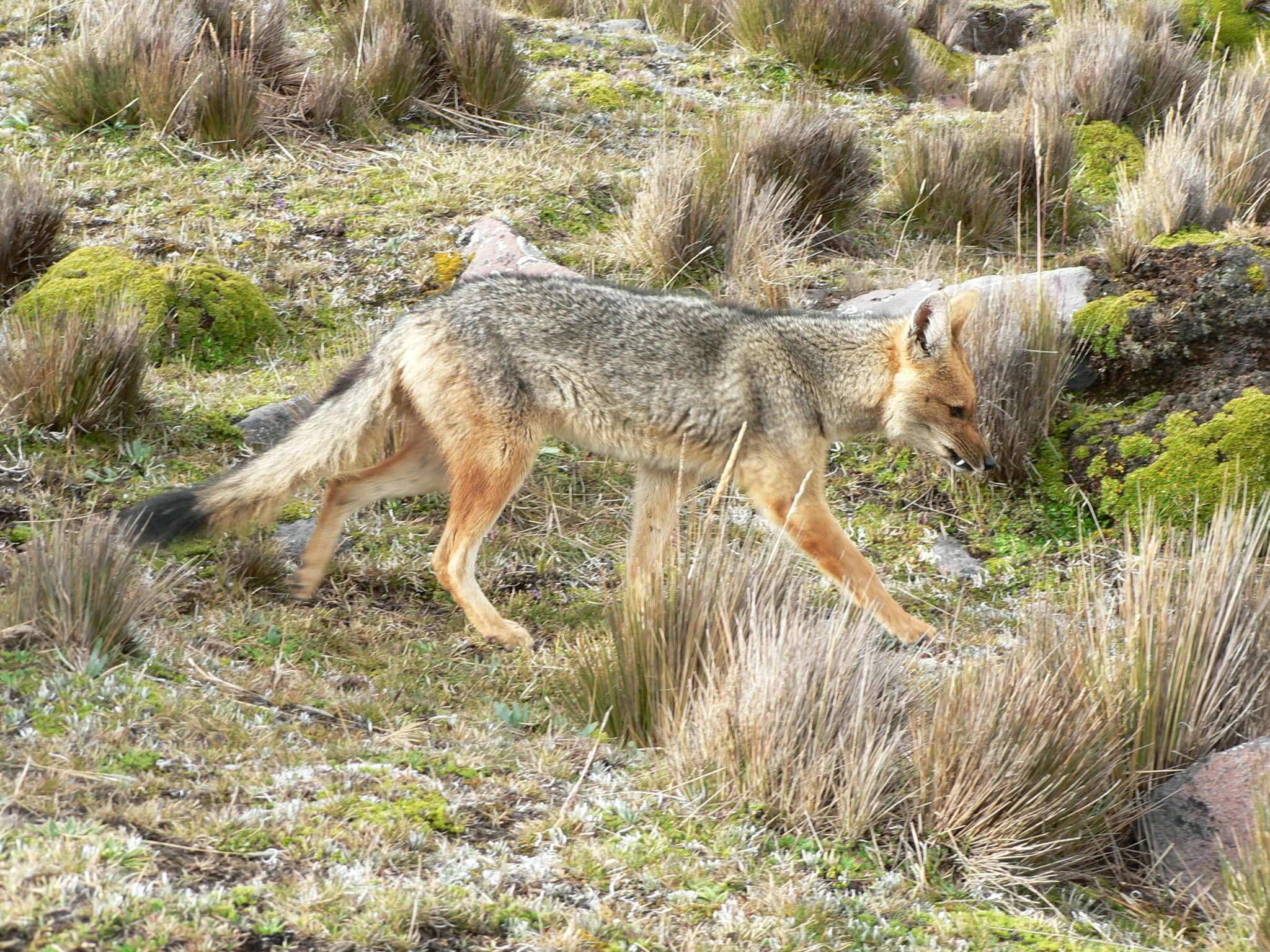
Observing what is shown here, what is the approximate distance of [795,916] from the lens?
3.14 metres

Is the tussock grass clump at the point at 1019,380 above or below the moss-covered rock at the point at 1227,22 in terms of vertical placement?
below

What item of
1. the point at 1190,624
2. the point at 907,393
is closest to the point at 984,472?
the point at 907,393

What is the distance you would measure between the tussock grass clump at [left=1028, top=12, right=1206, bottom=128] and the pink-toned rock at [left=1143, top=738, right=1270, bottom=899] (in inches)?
302

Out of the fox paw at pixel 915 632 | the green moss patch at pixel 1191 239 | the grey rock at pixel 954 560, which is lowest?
the grey rock at pixel 954 560

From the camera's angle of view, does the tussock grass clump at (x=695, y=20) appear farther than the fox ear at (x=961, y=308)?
Yes

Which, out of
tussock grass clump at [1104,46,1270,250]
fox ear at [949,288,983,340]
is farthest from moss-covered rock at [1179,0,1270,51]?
fox ear at [949,288,983,340]

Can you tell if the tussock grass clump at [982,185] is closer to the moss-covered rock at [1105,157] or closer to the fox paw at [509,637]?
the moss-covered rock at [1105,157]

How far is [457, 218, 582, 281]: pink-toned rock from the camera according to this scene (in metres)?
7.39

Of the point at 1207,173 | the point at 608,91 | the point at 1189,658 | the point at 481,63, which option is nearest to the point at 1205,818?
the point at 1189,658

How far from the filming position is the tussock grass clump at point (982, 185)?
893 centimetres

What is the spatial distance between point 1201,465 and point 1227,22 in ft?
29.5

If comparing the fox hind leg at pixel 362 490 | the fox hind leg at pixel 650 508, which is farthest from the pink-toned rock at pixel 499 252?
the fox hind leg at pixel 362 490

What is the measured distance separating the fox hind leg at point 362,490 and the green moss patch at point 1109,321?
144 inches

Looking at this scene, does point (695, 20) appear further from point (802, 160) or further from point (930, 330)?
point (930, 330)
